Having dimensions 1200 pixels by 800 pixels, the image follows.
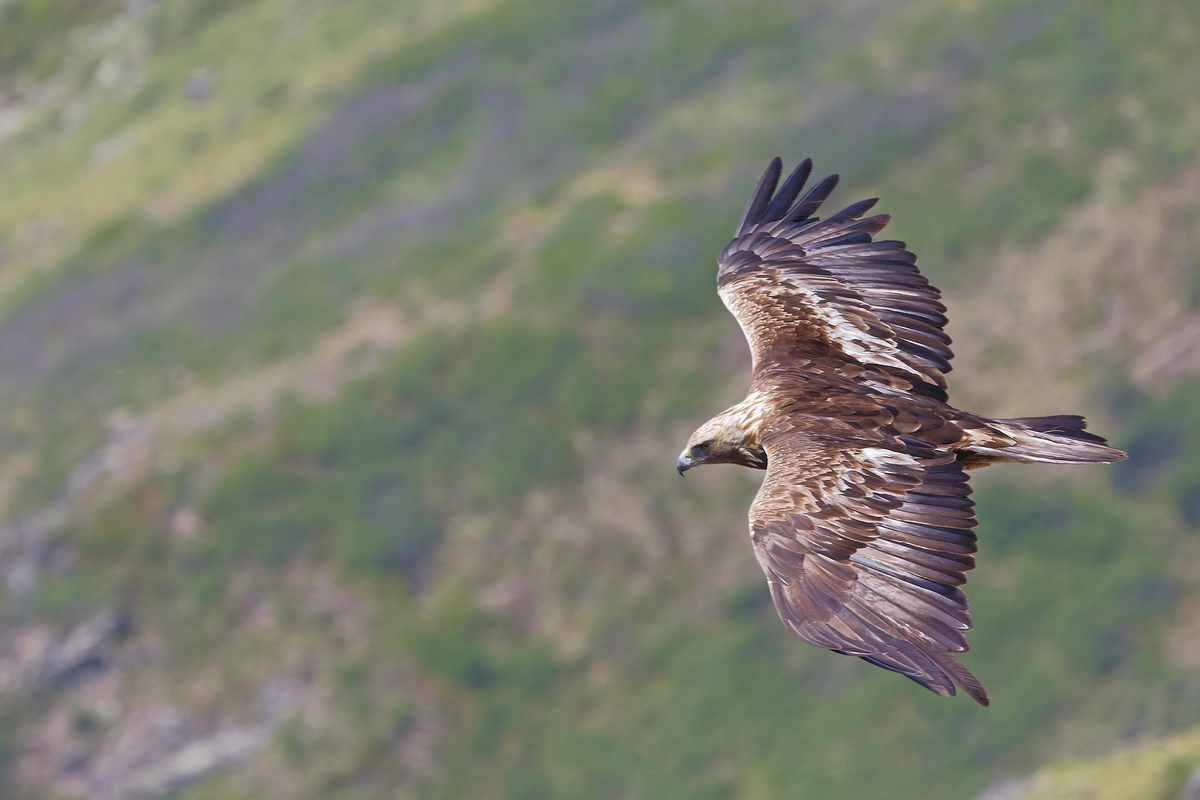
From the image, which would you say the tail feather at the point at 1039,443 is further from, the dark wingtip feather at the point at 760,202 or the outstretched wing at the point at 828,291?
the dark wingtip feather at the point at 760,202

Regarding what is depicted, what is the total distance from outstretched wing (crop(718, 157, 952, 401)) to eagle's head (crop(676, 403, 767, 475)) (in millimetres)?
1183

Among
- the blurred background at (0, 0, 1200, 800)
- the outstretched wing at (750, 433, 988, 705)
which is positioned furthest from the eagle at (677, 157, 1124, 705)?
the blurred background at (0, 0, 1200, 800)

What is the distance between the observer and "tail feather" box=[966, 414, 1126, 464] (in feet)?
56.8

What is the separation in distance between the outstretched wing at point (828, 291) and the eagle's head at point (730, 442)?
1183mm

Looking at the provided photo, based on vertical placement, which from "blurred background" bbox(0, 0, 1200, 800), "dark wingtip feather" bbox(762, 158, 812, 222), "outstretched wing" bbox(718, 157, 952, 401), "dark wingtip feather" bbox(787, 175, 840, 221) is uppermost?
"blurred background" bbox(0, 0, 1200, 800)

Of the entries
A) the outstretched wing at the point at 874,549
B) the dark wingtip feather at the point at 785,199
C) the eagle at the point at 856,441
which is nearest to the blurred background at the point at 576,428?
the dark wingtip feather at the point at 785,199

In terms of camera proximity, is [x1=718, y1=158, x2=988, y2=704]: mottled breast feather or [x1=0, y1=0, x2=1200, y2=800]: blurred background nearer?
[x1=718, y1=158, x2=988, y2=704]: mottled breast feather

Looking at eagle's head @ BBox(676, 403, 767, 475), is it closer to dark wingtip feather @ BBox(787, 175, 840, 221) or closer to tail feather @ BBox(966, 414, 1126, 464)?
tail feather @ BBox(966, 414, 1126, 464)

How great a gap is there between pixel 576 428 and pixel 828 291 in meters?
38.6

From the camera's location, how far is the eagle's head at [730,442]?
18953 millimetres

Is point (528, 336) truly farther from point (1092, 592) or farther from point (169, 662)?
point (1092, 592)

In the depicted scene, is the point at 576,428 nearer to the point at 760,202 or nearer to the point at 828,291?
the point at 760,202

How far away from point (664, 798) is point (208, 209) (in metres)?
33.2

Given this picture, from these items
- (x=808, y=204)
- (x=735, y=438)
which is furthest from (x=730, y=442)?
(x=808, y=204)
